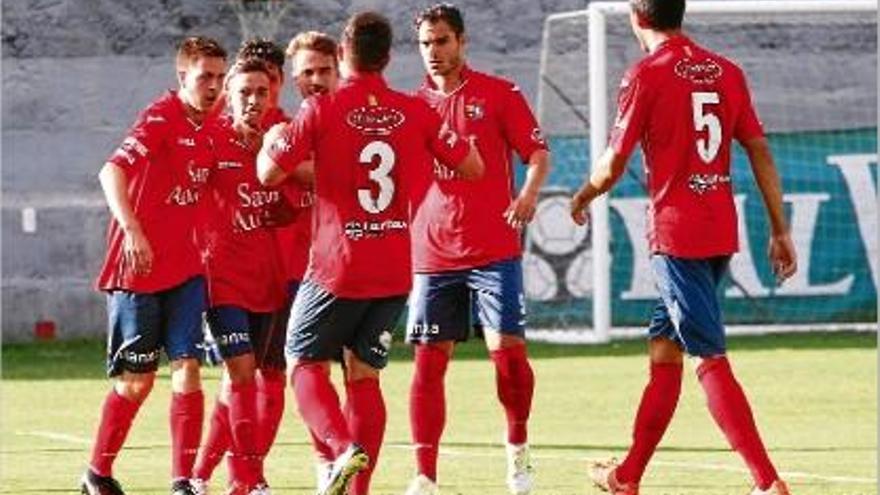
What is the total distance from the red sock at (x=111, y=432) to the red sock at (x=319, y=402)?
114 cm

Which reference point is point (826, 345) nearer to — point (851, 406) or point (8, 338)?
point (851, 406)

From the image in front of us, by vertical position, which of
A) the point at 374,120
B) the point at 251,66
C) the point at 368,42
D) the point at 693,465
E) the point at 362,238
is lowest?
the point at 693,465

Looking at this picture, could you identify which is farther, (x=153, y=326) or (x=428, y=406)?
(x=428, y=406)

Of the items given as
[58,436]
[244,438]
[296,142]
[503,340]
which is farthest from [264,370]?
[58,436]

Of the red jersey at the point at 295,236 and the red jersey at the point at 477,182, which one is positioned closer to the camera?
the red jersey at the point at 295,236

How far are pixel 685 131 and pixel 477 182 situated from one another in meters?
1.78

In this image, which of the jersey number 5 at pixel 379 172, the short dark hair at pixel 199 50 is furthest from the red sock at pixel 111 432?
the jersey number 5 at pixel 379 172

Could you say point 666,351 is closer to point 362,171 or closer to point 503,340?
point 503,340

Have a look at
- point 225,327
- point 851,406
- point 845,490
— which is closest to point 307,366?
point 225,327

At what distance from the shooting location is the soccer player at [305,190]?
12703mm

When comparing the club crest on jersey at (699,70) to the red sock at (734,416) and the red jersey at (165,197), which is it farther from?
the red jersey at (165,197)

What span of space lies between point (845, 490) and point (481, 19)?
1671 centimetres

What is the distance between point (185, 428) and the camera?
12.6m

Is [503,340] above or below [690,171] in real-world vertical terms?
below
